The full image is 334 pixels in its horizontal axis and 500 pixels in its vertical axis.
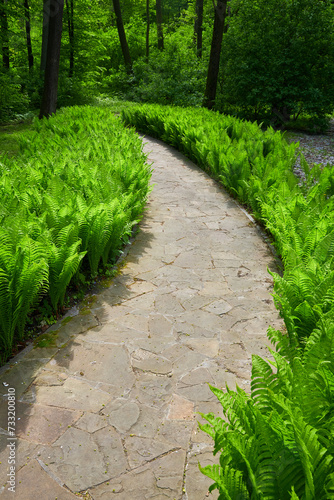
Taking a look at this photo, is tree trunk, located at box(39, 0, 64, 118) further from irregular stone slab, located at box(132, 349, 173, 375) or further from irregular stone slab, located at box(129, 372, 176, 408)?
irregular stone slab, located at box(129, 372, 176, 408)

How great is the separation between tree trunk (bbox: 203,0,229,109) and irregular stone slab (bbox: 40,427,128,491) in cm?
1396

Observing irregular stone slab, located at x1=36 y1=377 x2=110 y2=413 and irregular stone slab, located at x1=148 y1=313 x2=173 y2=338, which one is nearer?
irregular stone slab, located at x1=36 y1=377 x2=110 y2=413

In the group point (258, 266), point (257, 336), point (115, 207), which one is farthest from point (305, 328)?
point (115, 207)

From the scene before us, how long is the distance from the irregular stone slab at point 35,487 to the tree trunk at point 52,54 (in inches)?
467

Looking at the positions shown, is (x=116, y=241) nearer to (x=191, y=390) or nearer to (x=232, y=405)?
(x=191, y=390)

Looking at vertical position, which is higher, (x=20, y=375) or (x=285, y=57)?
(x=285, y=57)

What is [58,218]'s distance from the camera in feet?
14.3

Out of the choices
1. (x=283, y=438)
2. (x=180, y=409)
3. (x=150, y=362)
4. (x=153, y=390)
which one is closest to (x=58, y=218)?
(x=150, y=362)

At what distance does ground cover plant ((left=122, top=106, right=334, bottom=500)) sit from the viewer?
197 centimetres

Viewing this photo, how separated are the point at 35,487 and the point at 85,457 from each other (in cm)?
34

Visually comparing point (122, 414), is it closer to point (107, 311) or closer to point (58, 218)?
point (107, 311)

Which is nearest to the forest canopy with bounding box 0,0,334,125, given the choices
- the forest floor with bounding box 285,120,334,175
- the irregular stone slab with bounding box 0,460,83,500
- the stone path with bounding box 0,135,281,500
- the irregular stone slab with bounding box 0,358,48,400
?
the forest floor with bounding box 285,120,334,175

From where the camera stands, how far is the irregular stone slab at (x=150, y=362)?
11.4 ft

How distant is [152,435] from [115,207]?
109 inches
